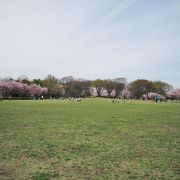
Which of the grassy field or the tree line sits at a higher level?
the tree line

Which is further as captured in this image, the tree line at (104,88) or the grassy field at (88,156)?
the tree line at (104,88)

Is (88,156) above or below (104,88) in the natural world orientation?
below

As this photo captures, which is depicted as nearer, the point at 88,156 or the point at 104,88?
the point at 88,156

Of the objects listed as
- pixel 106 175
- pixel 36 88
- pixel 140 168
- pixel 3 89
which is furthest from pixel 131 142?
pixel 36 88

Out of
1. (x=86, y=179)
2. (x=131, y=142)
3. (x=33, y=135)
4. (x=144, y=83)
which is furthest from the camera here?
(x=144, y=83)

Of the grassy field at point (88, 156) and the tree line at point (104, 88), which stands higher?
the tree line at point (104, 88)

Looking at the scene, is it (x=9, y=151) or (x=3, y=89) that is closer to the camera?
(x=9, y=151)

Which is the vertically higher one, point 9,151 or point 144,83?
point 144,83

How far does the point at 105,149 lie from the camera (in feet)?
36.0

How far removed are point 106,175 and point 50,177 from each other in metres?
1.31

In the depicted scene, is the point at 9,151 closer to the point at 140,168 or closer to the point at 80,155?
the point at 80,155

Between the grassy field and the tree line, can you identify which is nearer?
the grassy field

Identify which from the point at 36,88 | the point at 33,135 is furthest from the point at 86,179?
the point at 36,88

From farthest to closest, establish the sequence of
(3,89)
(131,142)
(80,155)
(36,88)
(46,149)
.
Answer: (36,88), (3,89), (131,142), (46,149), (80,155)
